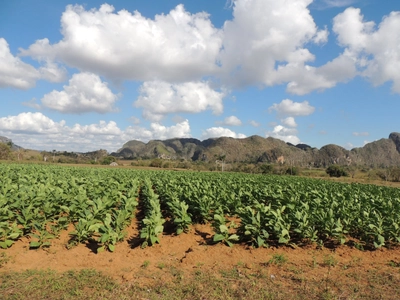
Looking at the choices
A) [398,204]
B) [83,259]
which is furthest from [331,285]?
[398,204]

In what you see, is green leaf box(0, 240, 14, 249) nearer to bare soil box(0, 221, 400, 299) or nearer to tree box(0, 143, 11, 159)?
bare soil box(0, 221, 400, 299)

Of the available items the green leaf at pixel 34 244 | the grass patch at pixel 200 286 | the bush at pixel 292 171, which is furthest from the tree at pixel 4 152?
the grass patch at pixel 200 286

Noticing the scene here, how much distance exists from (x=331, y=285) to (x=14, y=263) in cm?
713

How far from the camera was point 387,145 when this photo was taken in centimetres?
19950

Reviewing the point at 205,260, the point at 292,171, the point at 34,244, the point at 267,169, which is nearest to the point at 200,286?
the point at 205,260

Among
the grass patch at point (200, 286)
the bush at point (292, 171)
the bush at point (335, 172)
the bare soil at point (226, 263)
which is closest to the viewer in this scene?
the grass patch at point (200, 286)

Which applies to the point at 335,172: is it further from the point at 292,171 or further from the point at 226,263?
the point at 226,263

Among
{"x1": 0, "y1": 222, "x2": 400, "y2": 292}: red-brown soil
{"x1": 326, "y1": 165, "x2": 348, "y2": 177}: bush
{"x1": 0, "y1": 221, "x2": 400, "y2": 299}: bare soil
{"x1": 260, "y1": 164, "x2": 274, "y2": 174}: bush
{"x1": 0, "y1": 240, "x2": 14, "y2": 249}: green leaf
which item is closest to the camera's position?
{"x1": 0, "y1": 221, "x2": 400, "y2": 299}: bare soil

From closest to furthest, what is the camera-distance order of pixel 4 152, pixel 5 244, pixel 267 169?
pixel 5 244 < pixel 267 169 < pixel 4 152

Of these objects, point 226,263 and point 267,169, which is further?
point 267,169

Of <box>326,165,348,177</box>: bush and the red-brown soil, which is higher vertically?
<box>326,165,348,177</box>: bush

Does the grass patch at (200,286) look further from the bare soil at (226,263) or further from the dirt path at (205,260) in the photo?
the dirt path at (205,260)

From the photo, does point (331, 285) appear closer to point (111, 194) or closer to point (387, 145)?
point (111, 194)

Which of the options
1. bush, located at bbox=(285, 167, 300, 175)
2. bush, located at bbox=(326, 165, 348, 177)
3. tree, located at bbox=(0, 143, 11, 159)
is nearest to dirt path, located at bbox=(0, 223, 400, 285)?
bush, located at bbox=(285, 167, 300, 175)
